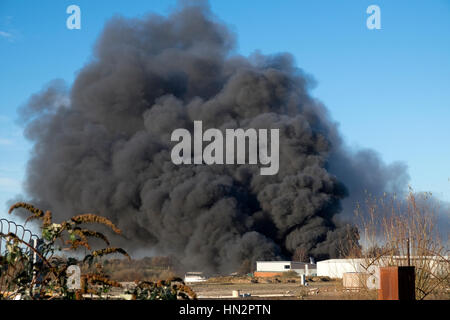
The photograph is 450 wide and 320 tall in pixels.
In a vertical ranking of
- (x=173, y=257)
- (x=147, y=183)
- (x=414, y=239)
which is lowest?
(x=173, y=257)

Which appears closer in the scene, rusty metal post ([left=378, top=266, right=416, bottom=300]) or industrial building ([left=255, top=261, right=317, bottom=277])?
rusty metal post ([left=378, top=266, right=416, bottom=300])

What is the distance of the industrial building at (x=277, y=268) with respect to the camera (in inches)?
1636

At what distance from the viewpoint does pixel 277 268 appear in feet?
139

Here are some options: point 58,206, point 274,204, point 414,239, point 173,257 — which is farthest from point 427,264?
point 58,206

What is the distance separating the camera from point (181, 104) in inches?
2288

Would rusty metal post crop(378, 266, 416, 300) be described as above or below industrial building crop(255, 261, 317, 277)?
above

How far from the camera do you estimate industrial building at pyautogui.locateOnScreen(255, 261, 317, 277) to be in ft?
136

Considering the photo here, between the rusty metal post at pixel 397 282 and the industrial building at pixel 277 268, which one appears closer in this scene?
the rusty metal post at pixel 397 282

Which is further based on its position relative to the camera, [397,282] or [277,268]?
[277,268]

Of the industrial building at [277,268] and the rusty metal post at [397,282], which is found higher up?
the rusty metal post at [397,282]

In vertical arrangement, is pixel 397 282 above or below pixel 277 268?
above
